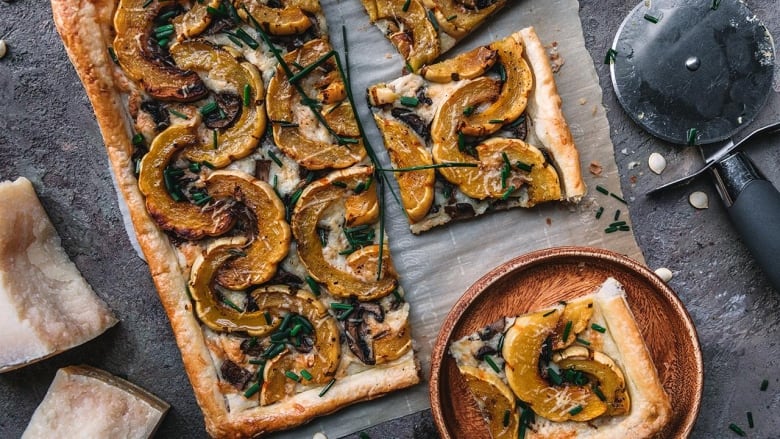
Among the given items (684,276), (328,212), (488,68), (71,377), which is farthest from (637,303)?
(71,377)

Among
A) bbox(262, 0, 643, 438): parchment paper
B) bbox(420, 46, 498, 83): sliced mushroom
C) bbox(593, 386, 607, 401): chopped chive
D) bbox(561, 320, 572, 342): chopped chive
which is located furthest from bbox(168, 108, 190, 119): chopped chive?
bbox(593, 386, 607, 401): chopped chive

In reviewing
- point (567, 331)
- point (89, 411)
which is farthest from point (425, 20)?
point (89, 411)

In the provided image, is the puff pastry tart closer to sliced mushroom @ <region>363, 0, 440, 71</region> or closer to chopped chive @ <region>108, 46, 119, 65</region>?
chopped chive @ <region>108, 46, 119, 65</region>

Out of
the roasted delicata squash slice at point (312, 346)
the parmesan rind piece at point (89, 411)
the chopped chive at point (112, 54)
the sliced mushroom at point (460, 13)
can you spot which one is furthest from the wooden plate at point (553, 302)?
the chopped chive at point (112, 54)

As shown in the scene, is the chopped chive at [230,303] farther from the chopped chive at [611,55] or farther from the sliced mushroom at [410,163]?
the chopped chive at [611,55]

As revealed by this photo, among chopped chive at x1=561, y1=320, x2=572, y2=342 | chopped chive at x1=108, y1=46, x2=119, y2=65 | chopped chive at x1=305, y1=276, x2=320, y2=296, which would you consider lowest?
chopped chive at x1=305, y1=276, x2=320, y2=296

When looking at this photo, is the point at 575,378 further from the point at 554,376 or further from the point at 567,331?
the point at 567,331

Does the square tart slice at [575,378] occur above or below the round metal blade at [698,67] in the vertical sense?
below
